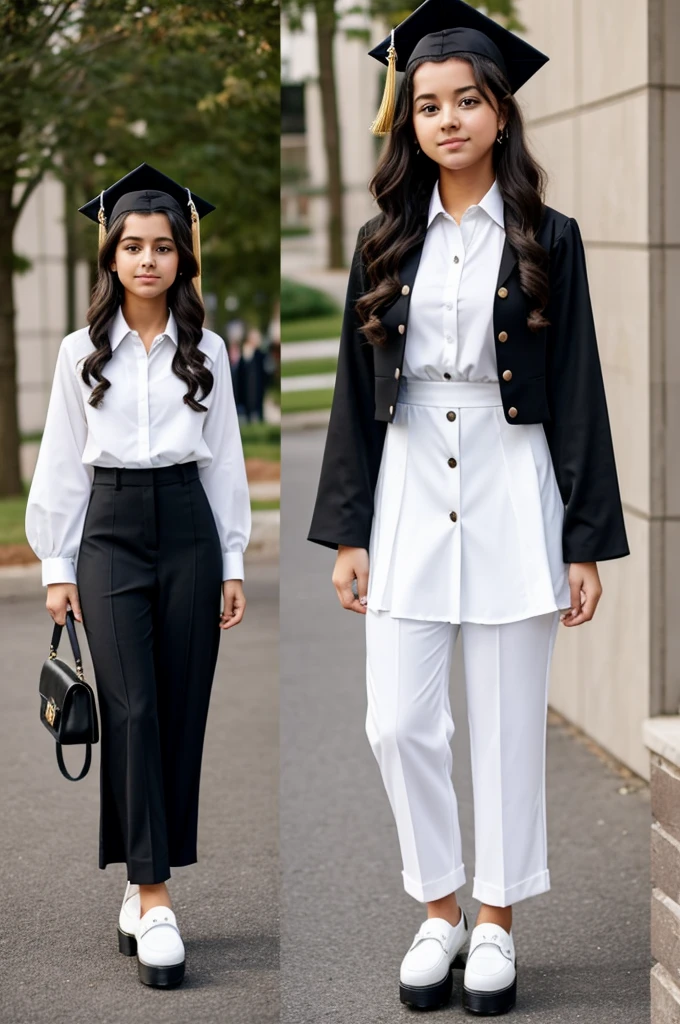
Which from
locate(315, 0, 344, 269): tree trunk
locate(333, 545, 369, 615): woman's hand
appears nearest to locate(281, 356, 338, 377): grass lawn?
locate(315, 0, 344, 269): tree trunk

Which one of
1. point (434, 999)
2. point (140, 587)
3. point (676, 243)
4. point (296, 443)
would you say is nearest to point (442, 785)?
point (434, 999)

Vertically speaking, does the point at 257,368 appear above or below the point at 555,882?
above

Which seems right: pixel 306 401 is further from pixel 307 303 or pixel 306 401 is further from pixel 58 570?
pixel 307 303

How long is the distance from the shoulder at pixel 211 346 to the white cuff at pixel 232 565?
1.43ft

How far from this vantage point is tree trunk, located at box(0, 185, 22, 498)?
364 centimetres

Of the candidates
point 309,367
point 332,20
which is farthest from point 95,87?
point 309,367

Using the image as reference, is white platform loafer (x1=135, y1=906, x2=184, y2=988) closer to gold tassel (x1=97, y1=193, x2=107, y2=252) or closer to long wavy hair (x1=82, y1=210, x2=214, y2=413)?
long wavy hair (x1=82, y1=210, x2=214, y2=413)

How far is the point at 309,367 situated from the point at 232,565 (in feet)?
61.1

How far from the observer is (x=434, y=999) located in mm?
3803

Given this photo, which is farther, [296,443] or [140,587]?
[296,443]

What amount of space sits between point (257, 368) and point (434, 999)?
1.99 meters

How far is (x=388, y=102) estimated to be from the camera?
11.1 ft

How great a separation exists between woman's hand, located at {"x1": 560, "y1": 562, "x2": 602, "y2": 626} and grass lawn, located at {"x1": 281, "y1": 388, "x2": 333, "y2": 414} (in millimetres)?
10596

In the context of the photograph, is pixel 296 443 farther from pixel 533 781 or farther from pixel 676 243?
pixel 533 781
